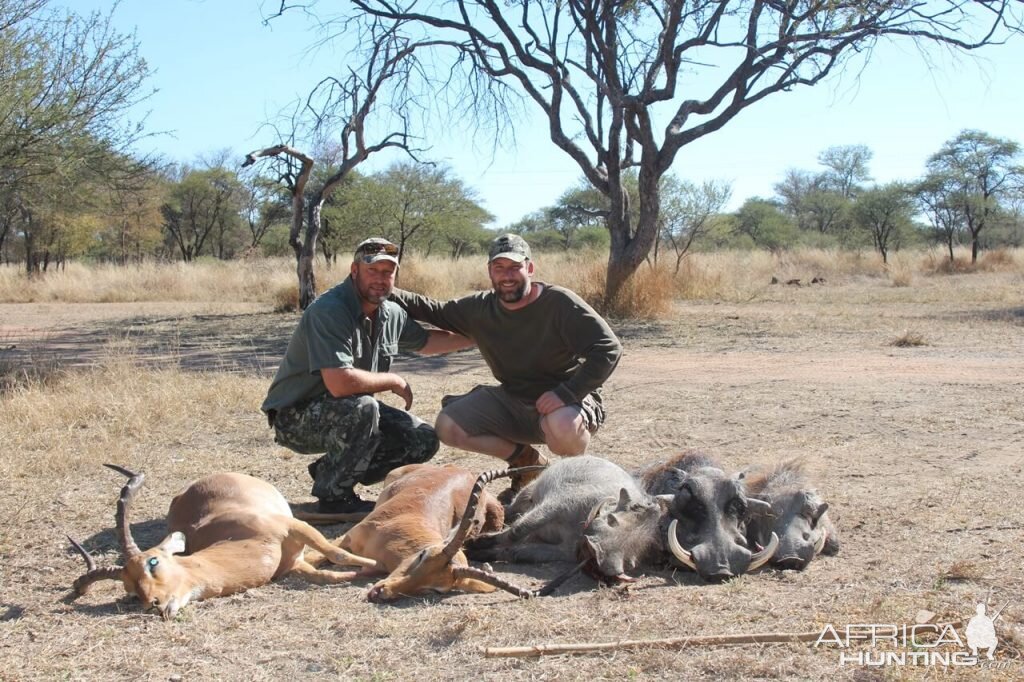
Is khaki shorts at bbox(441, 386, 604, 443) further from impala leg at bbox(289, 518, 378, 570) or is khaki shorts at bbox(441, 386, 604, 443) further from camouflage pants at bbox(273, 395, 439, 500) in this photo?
impala leg at bbox(289, 518, 378, 570)

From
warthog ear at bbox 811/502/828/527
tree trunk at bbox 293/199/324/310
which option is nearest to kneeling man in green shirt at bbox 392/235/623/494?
warthog ear at bbox 811/502/828/527

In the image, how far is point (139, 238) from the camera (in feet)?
122

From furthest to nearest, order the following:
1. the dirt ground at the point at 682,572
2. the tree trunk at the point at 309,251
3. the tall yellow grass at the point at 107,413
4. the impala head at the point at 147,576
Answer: the tree trunk at the point at 309,251
the tall yellow grass at the point at 107,413
the impala head at the point at 147,576
the dirt ground at the point at 682,572

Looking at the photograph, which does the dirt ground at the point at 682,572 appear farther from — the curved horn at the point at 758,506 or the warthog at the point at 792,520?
the curved horn at the point at 758,506

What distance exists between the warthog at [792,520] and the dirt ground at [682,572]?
0.10 m

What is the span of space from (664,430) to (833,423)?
4.20ft

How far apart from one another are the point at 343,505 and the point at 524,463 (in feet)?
3.88

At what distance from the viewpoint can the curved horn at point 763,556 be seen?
14.1ft

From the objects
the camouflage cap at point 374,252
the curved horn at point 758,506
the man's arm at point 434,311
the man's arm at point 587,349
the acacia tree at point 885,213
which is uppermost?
the acacia tree at point 885,213

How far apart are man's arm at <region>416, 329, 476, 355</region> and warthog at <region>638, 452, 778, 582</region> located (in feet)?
5.67

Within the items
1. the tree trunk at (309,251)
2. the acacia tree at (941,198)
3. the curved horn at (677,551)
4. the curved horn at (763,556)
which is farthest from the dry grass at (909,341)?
the acacia tree at (941,198)

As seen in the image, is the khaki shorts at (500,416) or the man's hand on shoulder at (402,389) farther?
the khaki shorts at (500,416)

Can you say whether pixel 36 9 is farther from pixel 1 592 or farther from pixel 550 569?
pixel 550 569

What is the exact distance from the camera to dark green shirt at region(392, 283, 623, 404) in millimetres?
5535
